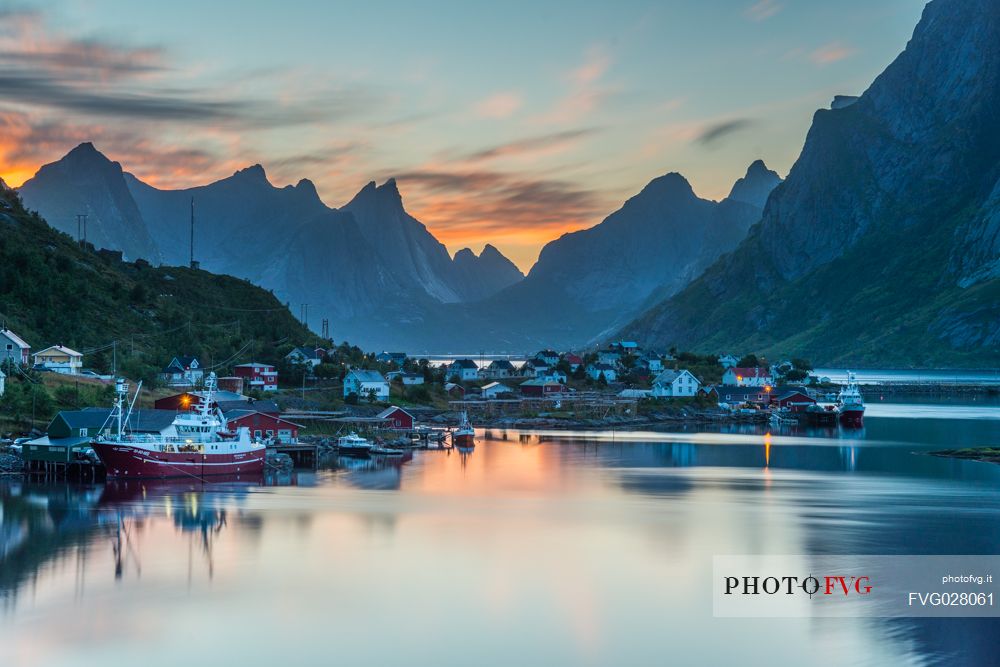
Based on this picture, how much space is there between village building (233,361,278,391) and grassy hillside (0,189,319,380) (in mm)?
4019

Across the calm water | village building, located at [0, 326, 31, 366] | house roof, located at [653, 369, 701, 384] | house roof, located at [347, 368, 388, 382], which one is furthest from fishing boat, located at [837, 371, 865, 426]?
village building, located at [0, 326, 31, 366]

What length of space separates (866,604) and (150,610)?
23.0m

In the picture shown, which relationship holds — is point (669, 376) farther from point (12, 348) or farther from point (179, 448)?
point (179, 448)

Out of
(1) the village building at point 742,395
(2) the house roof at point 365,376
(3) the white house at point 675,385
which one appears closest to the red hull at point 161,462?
(2) the house roof at point 365,376

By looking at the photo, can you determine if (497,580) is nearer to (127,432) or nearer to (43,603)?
(43,603)

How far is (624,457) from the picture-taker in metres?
82.7

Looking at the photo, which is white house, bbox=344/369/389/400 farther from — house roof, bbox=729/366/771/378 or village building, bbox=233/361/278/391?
house roof, bbox=729/366/771/378

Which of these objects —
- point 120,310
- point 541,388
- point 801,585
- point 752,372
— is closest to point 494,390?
point 541,388

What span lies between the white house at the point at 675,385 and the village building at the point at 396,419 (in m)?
47.0

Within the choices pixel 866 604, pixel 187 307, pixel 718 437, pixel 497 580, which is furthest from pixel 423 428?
pixel 866 604

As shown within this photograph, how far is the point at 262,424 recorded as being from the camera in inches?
3027

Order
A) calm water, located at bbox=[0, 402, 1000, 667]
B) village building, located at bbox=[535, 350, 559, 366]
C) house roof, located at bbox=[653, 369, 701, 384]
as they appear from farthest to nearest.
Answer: village building, located at bbox=[535, 350, 559, 366] < house roof, located at bbox=[653, 369, 701, 384] < calm water, located at bbox=[0, 402, 1000, 667]

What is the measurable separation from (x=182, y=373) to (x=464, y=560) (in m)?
68.1

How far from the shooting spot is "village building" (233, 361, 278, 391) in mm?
105625
